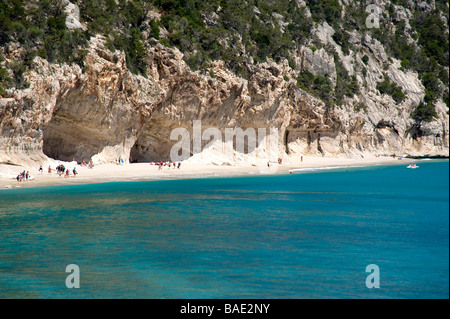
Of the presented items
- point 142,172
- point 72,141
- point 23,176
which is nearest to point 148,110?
point 142,172

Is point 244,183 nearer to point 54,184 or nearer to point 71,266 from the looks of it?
point 54,184

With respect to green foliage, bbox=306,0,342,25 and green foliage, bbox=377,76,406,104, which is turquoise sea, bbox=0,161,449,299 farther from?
green foliage, bbox=306,0,342,25

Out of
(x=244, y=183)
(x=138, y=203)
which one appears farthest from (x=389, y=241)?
(x=244, y=183)

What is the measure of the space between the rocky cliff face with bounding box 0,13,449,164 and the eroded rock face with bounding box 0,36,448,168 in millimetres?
88

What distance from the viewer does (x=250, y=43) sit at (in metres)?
59.4

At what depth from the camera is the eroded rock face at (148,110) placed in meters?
35.6

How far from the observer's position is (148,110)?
149ft

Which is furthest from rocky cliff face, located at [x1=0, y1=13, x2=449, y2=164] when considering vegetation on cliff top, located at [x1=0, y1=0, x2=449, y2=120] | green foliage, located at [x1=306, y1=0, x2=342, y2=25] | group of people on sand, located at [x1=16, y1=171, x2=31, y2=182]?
green foliage, located at [x1=306, y1=0, x2=342, y2=25]

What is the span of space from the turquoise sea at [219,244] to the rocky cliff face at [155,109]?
26.1ft

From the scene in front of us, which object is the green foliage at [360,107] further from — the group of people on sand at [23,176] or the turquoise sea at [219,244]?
the group of people on sand at [23,176]

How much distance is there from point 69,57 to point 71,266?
27.4 m

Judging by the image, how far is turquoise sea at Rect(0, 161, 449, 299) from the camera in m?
12.3

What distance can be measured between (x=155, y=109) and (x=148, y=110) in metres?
1.80

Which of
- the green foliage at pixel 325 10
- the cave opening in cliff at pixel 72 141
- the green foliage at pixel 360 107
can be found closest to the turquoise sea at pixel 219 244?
the cave opening in cliff at pixel 72 141
